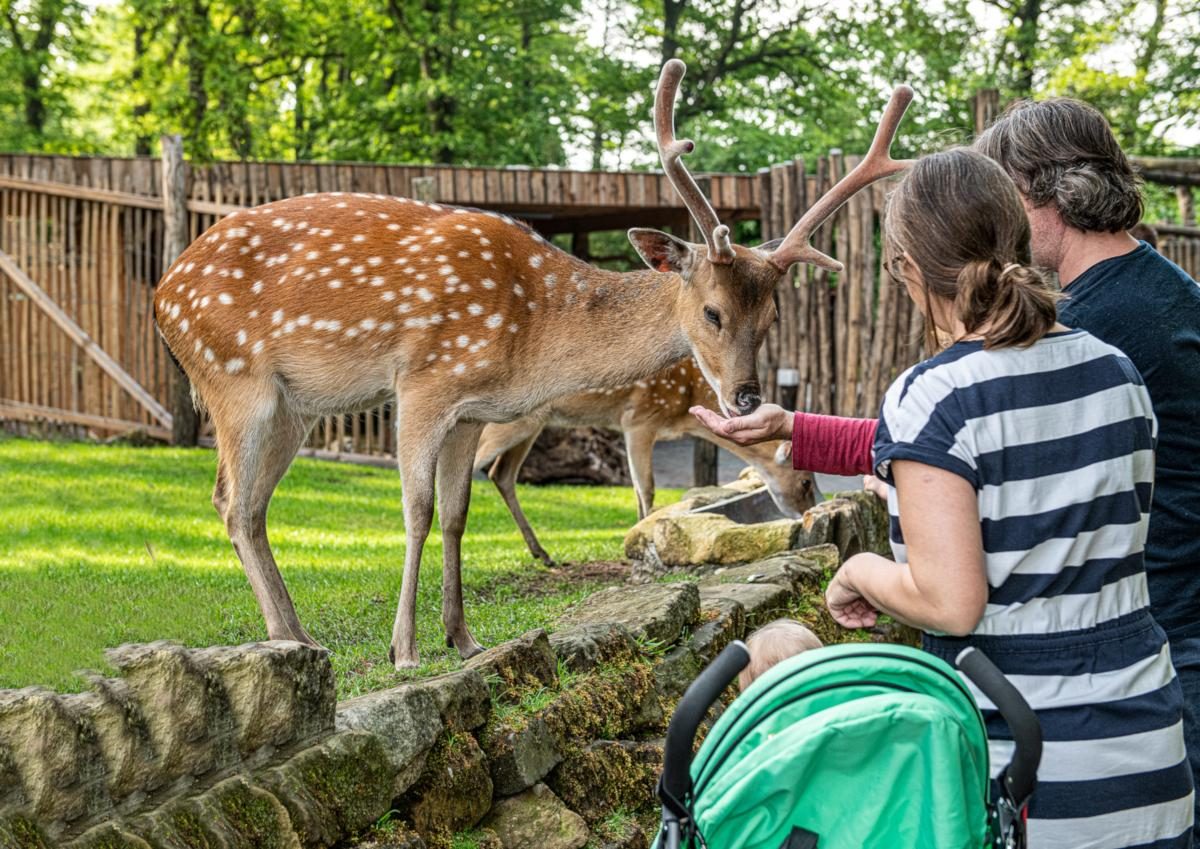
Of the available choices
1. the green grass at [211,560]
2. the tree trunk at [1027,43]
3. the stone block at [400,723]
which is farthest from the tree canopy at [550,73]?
the stone block at [400,723]

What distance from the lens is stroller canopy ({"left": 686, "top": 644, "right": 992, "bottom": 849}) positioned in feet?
6.29

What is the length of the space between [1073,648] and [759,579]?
4147mm

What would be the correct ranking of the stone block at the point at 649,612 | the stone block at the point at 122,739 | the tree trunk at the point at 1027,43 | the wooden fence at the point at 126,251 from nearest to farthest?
the stone block at the point at 122,739, the stone block at the point at 649,612, the wooden fence at the point at 126,251, the tree trunk at the point at 1027,43

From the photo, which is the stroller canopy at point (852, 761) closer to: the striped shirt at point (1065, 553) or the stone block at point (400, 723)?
the striped shirt at point (1065, 553)

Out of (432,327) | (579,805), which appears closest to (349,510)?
(432,327)

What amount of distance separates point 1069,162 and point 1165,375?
18.5 inches

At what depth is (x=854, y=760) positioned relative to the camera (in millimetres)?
1944

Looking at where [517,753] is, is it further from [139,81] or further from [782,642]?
[139,81]

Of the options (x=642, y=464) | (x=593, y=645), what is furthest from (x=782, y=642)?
(x=642, y=464)

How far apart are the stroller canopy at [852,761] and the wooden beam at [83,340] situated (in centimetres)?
1155

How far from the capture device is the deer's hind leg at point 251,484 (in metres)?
4.86

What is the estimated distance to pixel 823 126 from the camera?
2336cm

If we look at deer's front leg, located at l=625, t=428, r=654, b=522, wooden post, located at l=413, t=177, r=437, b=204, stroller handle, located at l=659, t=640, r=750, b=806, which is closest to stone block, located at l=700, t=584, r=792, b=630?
deer's front leg, located at l=625, t=428, r=654, b=522

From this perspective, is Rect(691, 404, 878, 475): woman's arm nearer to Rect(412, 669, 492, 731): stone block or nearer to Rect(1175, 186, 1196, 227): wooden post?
Rect(412, 669, 492, 731): stone block
